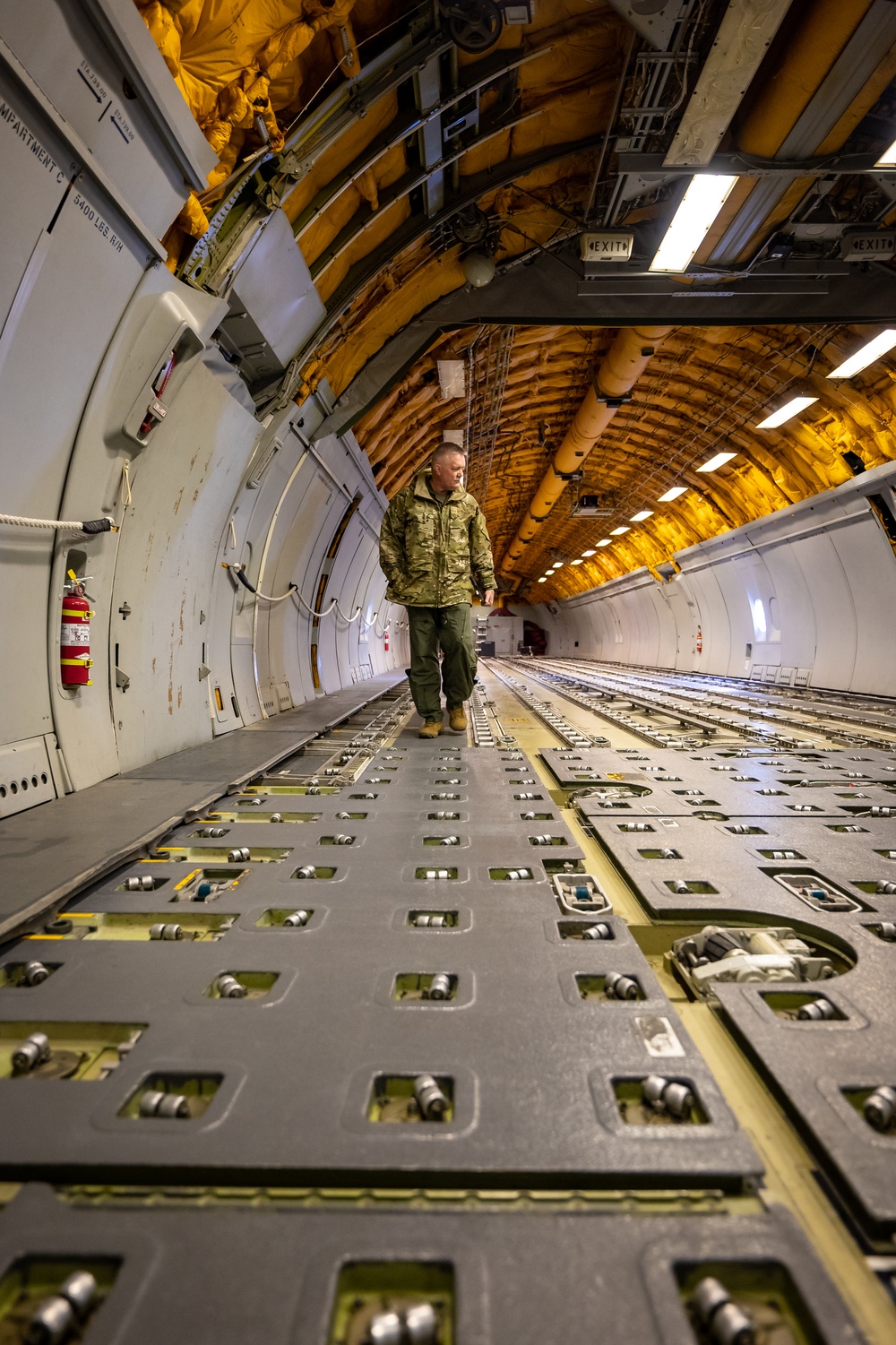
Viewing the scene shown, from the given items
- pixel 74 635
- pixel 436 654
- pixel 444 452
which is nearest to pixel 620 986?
pixel 74 635

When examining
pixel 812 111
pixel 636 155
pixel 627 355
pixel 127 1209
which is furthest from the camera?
pixel 627 355

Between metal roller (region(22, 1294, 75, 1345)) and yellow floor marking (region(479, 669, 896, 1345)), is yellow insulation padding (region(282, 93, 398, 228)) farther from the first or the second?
metal roller (region(22, 1294, 75, 1345))

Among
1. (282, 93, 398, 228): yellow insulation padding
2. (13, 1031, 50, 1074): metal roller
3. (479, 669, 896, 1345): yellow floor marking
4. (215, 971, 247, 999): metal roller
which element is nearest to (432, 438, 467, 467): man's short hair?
(282, 93, 398, 228): yellow insulation padding

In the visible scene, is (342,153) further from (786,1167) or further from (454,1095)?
(786,1167)

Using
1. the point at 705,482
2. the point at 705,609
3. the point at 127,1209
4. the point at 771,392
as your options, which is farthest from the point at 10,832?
the point at 705,609

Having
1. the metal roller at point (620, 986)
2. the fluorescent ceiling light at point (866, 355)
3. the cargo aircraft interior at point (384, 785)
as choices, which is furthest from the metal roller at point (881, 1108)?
the fluorescent ceiling light at point (866, 355)

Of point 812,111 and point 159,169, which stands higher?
point 812,111

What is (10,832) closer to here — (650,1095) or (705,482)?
(650,1095)

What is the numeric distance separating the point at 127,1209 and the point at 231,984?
59cm

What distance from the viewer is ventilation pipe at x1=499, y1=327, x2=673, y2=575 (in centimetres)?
894

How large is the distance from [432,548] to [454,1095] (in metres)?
4.51

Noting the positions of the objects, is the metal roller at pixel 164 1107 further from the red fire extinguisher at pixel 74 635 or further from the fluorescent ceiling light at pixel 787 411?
the fluorescent ceiling light at pixel 787 411

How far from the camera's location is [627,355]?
9289mm

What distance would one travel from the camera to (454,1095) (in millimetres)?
1168
